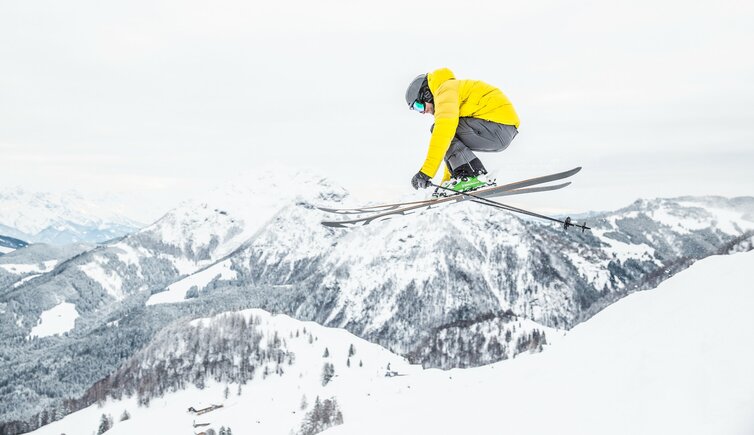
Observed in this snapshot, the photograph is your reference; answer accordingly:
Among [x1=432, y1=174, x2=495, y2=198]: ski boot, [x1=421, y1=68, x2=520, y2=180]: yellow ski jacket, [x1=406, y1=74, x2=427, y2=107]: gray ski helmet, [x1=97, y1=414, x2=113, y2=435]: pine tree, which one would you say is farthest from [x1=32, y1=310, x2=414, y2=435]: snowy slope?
[x1=406, y1=74, x2=427, y2=107]: gray ski helmet

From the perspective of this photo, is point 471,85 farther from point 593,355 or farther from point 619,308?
point 619,308

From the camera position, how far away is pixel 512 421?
11750 millimetres

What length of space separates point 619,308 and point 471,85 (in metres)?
9.91

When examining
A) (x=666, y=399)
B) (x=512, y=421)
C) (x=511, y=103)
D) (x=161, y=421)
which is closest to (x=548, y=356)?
(x=512, y=421)

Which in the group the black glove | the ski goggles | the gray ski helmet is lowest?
the black glove

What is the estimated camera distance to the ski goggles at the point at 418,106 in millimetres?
9688

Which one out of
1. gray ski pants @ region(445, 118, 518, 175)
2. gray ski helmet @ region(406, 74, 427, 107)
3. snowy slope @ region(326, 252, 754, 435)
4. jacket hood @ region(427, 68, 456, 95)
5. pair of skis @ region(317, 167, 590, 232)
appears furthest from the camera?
pair of skis @ region(317, 167, 590, 232)

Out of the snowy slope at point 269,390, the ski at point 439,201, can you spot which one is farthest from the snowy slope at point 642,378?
the snowy slope at point 269,390

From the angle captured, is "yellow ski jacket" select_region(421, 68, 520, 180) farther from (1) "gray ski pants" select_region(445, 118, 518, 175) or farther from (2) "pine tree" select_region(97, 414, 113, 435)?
(2) "pine tree" select_region(97, 414, 113, 435)

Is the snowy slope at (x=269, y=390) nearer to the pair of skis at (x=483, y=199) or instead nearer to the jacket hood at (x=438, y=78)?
the pair of skis at (x=483, y=199)

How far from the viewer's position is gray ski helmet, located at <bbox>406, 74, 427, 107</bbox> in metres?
9.58

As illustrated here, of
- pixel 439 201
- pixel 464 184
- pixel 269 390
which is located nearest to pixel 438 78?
pixel 464 184

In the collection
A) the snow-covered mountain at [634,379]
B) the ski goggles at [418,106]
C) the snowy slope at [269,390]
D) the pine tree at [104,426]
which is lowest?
the pine tree at [104,426]

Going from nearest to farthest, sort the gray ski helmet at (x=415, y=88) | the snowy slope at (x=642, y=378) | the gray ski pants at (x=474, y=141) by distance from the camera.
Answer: the snowy slope at (x=642, y=378) < the gray ski helmet at (x=415, y=88) < the gray ski pants at (x=474, y=141)
